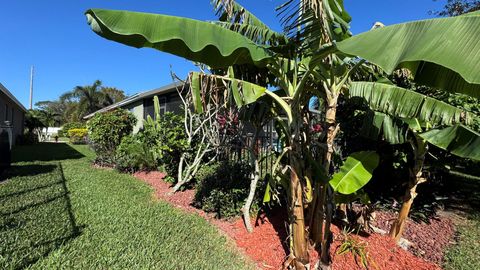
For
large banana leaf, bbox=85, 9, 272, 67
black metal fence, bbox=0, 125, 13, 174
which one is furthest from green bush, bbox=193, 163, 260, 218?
black metal fence, bbox=0, 125, 13, 174

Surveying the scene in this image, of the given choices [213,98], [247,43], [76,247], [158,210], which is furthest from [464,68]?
[158,210]

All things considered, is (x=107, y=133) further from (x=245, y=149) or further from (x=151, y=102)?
(x=245, y=149)

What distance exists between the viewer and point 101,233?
5289 mm

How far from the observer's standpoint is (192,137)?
9.28 metres

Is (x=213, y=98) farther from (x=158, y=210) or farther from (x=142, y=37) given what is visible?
(x=158, y=210)

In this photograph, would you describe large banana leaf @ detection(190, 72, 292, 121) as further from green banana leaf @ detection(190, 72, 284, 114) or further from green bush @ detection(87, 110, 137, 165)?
green bush @ detection(87, 110, 137, 165)

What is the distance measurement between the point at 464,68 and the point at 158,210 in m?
6.16

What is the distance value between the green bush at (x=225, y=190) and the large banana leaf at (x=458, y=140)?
3449mm

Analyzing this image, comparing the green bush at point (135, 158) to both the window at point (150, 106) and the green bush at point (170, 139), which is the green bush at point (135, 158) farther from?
the window at point (150, 106)

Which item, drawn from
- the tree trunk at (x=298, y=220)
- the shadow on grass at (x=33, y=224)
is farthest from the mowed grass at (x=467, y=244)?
the shadow on grass at (x=33, y=224)

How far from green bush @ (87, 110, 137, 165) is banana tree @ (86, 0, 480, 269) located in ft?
32.6

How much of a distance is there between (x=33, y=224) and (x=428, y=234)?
7.28 metres

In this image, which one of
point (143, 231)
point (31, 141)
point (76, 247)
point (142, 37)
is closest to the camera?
point (142, 37)

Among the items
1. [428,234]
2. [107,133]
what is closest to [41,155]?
[107,133]
